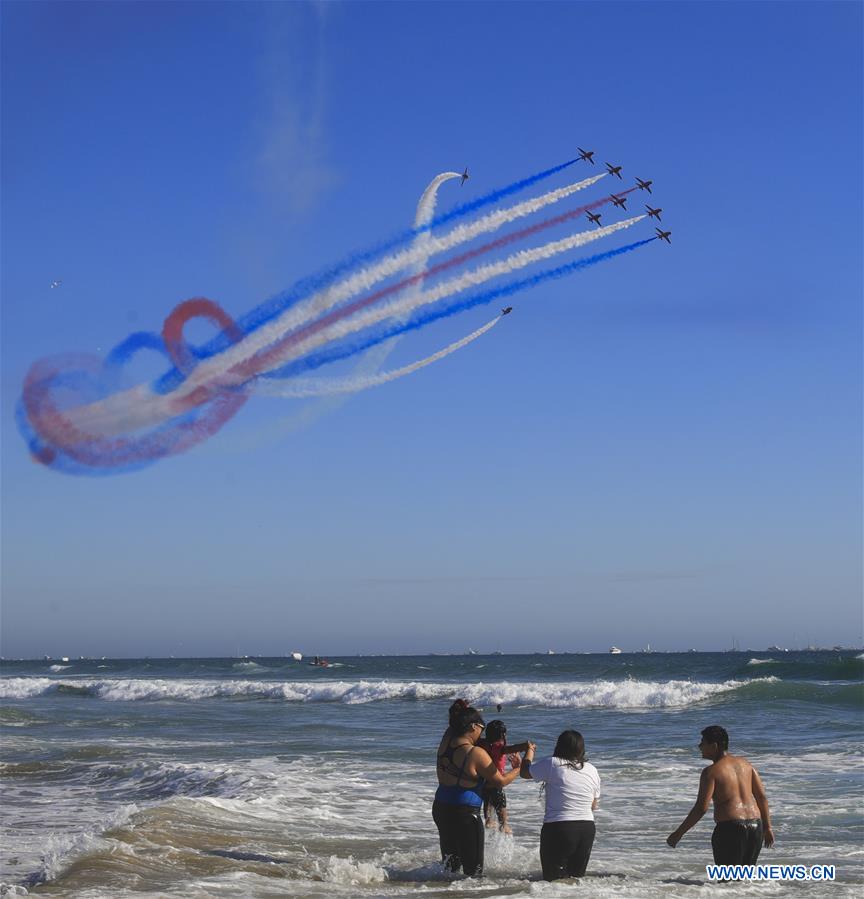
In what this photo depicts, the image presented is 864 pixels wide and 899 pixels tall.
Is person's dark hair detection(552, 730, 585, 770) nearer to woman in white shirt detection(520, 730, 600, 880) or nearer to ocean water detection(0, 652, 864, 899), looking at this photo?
woman in white shirt detection(520, 730, 600, 880)

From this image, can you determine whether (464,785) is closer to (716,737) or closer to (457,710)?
(457,710)

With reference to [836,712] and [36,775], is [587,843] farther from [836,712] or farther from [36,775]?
[836,712]

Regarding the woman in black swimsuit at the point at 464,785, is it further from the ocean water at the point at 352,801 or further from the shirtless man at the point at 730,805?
the shirtless man at the point at 730,805

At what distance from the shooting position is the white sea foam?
43656mm

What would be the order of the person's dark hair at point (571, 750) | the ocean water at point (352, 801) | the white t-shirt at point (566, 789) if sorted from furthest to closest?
the ocean water at point (352, 801) < the person's dark hair at point (571, 750) < the white t-shirt at point (566, 789)

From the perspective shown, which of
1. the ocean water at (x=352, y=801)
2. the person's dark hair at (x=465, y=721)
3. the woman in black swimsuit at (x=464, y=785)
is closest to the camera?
the woman in black swimsuit at (x=464, y=785)

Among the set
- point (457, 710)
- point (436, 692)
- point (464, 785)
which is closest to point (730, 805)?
point (464, 785)

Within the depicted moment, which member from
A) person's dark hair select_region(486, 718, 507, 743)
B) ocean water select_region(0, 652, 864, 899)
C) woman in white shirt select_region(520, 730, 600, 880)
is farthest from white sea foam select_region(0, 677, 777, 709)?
woman in white shirt select_region(520, 730, 600, 880)

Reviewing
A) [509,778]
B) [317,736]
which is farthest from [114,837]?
[317,736]

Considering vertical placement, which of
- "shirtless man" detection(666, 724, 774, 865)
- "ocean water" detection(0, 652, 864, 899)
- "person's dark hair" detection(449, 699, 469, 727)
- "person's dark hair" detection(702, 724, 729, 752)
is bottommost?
"ocean water" detection(0, 652, 864, 899)

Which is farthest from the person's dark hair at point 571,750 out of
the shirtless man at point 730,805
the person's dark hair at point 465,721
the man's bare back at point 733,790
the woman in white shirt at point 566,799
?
the man's bare back at point 733,790

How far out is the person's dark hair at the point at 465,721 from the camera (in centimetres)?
1058

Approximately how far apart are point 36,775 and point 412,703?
24.8 m

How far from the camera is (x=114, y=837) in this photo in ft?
44.8
